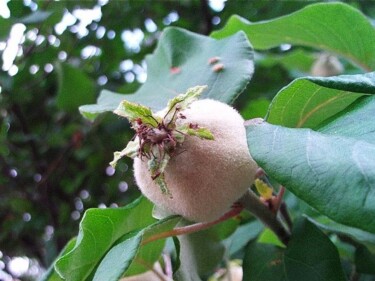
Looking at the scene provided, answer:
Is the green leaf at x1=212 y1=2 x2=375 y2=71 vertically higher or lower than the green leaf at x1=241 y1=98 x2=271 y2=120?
higher

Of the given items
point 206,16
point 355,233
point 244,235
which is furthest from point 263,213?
point 206,16

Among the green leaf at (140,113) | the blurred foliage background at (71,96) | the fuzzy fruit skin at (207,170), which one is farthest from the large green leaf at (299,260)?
the blurred foliage background at (71,96)

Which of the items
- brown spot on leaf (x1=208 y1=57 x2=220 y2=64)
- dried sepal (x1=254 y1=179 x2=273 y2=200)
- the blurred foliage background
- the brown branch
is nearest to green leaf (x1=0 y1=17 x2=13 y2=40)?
the blurred foliage background

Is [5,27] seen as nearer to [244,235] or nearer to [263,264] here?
[244,235]

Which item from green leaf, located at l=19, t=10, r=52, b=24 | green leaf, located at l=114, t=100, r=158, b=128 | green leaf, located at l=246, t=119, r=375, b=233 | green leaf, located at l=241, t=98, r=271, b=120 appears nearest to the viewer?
green leaf, located at l=246, t=119, r=375, b=233

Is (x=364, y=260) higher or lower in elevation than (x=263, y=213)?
lower

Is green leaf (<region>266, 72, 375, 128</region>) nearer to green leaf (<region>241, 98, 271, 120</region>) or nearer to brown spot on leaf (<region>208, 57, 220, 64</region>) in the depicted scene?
brown spot on leaf (<region>208, 57, 220, 64</region>)

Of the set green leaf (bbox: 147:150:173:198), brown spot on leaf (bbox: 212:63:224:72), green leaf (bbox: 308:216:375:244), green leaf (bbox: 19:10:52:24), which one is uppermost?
green leaf (bbox: 147:150:173:198)
